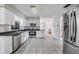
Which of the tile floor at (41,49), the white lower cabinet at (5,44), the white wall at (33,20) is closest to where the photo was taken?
the white lower cabinet at (5,44)

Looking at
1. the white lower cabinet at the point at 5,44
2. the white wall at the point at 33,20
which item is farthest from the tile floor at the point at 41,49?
the white wall at the point at 33,20

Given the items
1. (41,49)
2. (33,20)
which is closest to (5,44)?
(41,49)

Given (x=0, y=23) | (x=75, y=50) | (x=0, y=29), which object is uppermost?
(x=0, y=23)

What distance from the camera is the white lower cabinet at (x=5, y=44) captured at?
414 centimetres

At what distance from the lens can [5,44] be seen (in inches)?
165

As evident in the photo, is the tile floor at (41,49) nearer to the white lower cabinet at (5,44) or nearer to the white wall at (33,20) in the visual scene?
the white lower cabinet at (5,44)
